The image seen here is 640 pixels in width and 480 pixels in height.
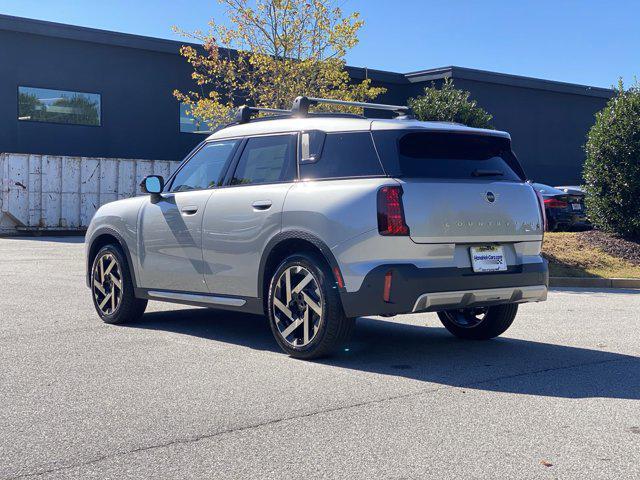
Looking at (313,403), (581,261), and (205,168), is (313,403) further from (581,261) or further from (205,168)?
(581,261)

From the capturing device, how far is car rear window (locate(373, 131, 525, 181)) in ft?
21.0

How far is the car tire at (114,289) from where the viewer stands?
8406mm

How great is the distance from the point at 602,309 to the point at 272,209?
5.29 meters

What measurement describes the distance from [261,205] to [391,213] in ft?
4.25

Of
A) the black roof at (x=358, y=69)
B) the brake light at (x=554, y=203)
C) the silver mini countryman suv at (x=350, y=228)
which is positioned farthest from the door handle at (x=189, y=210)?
the black roof at (x=358, y=69)

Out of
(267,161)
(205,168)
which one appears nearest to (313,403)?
(267,161)

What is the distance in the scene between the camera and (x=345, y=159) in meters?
6.64

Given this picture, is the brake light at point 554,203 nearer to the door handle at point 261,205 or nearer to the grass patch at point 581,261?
the grass patch at point 581,261

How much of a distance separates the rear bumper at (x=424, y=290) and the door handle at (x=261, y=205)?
1.14 meters

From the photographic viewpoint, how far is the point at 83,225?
2944 cm

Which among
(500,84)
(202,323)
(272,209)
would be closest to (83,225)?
(500,84)

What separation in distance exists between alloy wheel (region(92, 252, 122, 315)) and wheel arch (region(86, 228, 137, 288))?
0.15m

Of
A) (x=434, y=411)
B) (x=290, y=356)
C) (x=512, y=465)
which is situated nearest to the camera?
(x=512, y=465)

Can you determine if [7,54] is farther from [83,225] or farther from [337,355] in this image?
[337,355]
